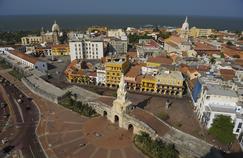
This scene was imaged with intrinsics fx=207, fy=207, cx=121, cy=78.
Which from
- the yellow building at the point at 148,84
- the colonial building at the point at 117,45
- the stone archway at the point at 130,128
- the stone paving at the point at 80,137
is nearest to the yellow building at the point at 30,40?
the colonial building at the point at 117,45

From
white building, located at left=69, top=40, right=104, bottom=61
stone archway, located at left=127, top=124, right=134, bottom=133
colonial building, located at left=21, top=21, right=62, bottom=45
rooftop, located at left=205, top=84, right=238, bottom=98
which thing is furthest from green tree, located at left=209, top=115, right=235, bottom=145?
colonial building, located at left=21, top=21, right=62, bottom=45

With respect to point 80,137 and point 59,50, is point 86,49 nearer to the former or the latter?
point 59,50

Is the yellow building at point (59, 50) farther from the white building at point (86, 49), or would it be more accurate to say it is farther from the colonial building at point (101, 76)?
the colonial building at point (101, 76)

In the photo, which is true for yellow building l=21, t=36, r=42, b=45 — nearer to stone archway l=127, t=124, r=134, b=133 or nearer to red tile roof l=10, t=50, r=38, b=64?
red tile roof l=10, t=50, r=38, b=64

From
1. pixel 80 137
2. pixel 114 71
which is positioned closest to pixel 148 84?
pixel 114 71

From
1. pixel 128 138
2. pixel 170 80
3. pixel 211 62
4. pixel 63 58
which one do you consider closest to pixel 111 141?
pixel 128 138

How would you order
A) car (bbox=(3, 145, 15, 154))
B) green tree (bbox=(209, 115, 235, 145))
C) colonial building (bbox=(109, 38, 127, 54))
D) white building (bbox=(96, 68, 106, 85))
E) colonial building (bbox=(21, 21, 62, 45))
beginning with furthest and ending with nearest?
colonial building (bbox=(21, 21, 62, 45)) → colonial building (bbox=(109, 38, 127, 54)) → white building (bbox=(96, 68, 106, 85)) → car (bbox=(3, 145, 15, 154)) → green tree (bbox=(209, 115, 235, 145))

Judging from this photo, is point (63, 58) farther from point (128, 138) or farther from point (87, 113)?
point (128, 138)
